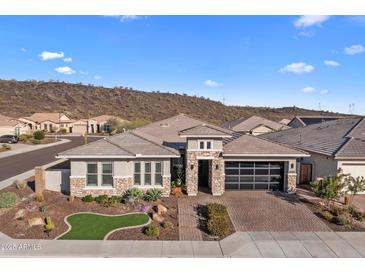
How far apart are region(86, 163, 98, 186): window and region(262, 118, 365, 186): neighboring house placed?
52.1ft

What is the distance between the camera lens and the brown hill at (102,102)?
100312 millimetres

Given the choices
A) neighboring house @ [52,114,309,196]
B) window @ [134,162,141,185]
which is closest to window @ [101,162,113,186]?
neighboring house @ [52,114,309,196]

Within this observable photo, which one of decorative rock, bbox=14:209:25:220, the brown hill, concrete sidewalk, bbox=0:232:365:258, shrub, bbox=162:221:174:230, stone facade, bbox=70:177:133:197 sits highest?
the brown hill

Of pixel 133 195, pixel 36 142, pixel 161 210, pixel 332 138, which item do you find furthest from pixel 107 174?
pixel 36 142

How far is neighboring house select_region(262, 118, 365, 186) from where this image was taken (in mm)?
22913

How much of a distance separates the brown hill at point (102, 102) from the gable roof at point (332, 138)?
6415 cm

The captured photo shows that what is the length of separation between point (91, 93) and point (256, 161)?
103 m

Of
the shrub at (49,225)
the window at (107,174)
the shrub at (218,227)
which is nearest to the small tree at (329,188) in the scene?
the shrub at (218,227)

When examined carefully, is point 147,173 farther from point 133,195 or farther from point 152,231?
point 152,231

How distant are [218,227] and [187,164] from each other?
6.69 m

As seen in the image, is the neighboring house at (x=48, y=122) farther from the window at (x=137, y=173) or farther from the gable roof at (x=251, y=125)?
the window at (x=137, y=173)

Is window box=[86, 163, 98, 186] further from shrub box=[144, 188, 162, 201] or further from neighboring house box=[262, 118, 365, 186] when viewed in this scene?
neighboring house box=[262, 118, 365, 186]
